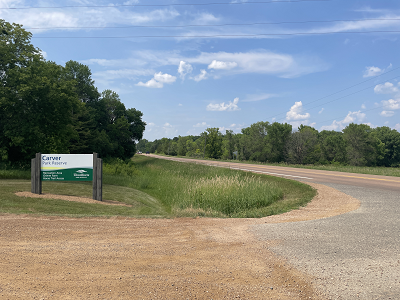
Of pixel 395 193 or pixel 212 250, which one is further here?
pixel 395 193

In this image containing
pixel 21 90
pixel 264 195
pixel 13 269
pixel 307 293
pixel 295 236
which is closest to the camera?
pixel 307 293

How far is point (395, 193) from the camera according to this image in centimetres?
1155

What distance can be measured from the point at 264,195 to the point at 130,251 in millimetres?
7877

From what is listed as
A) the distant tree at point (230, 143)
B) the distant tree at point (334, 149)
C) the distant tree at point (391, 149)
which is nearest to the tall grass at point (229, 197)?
the distant tree at point (334, 149)

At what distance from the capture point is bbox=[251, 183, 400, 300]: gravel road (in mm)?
3557

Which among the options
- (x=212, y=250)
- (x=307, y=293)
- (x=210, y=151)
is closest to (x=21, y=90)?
(x=212, y=250)

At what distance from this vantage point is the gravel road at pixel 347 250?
11.7 ft

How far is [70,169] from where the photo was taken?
37.6 ft

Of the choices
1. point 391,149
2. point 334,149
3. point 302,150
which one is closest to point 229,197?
point 302,150

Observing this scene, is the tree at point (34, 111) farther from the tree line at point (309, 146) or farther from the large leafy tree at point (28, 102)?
the tree line at point (309, 146)

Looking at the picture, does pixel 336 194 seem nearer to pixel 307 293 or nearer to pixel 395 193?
pixel 395 193

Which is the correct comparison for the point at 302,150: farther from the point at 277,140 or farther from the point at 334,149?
the point at 334,149

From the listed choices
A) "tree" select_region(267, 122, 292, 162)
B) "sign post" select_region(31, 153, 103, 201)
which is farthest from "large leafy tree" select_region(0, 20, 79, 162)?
"tree" select_region(267, 122, 292, 162)

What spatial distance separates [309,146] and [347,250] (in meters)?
68.1
